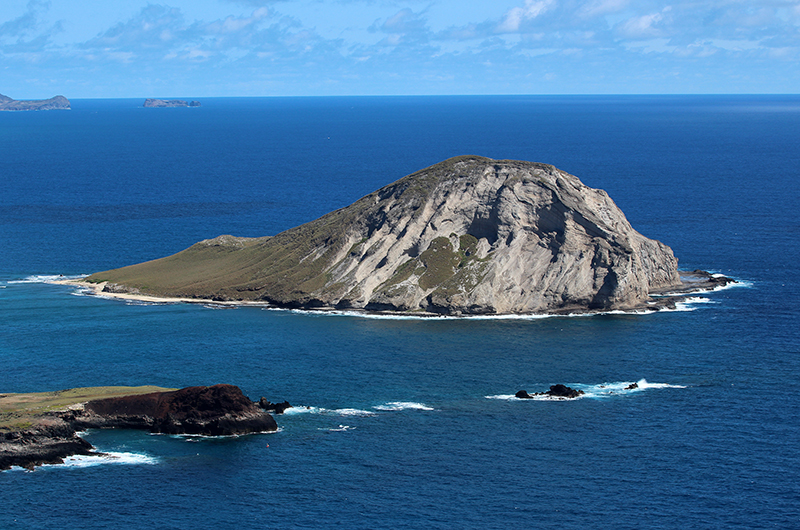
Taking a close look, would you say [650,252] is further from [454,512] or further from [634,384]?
[454,512]

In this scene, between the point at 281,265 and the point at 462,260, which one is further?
the point at 281,265

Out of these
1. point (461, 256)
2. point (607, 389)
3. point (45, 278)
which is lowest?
point (607, 389)

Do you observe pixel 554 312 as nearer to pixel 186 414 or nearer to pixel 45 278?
pixel 186 414

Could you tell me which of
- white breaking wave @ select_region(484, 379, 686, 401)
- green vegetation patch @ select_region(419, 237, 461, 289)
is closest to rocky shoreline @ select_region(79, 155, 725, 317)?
green vegetation patch @ select_region(419, 237, 461, 289)

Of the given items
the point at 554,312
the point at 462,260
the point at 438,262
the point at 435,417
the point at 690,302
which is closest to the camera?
the point at 435,417

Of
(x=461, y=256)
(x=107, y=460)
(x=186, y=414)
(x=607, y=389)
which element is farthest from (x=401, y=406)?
(x=461, y=256)

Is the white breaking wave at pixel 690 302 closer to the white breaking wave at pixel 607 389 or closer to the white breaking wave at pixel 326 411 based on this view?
the white breaking wave at pixel 607 389

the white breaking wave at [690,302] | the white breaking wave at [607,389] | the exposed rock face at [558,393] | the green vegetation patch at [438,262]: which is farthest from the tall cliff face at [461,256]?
the exposed rock face at [558,393]
